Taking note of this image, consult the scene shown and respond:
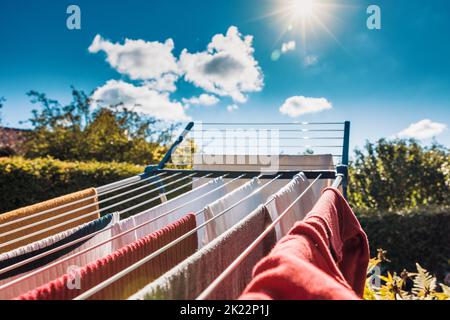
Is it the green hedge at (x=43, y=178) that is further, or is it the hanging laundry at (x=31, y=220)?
the green hedge at (x=43, y=178)

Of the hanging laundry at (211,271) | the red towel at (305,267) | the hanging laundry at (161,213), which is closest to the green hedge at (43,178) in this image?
the hanging laundry at (161,213)

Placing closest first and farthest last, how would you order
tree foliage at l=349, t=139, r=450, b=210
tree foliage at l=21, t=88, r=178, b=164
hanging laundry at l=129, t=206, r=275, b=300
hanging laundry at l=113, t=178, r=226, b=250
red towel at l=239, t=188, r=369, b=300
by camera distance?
1. red towel at l=239, t=188, r=369, b=300
2. hanging laundry at l=129, t=206, r=275, b=300
3. hanging laundry at l=113, t=178, r=226, b=250
4. tree foliage at l=349, t=139, r=450, b=210
5. tree foliage at l=21, t=88, r=178, b=164

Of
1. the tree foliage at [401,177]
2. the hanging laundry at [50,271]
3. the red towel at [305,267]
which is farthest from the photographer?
the tree foliage at [401,177]

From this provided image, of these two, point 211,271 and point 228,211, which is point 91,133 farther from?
point 211,271

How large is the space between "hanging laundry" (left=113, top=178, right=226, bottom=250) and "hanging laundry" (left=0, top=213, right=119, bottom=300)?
0.06 m

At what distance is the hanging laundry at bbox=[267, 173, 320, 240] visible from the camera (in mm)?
1502

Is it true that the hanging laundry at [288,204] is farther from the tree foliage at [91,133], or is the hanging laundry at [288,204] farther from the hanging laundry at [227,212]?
the tree foliage at [91,133]

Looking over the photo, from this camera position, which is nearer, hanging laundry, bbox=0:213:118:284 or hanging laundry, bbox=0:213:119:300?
hanging laundry, bbox=0:213:119:300

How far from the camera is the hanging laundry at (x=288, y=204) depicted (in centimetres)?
150

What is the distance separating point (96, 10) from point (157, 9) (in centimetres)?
109

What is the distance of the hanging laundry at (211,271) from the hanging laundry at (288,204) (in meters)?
0.19

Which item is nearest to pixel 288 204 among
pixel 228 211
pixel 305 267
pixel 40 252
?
pixel 228 211

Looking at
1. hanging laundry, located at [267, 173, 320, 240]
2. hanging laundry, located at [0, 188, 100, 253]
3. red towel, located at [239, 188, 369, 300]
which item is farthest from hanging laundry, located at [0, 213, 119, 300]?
hanging laundry, located at [267, 173, 320, 240]

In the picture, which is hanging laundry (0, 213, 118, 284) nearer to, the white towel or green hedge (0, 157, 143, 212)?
the white towel
